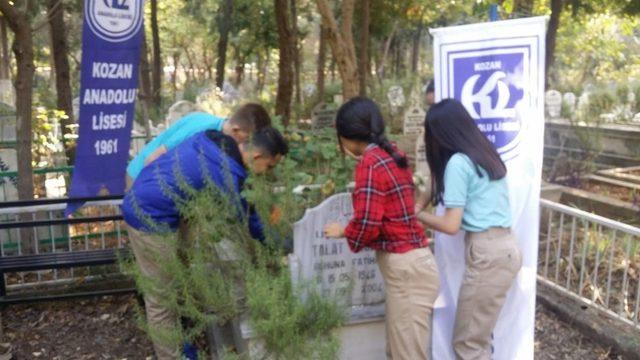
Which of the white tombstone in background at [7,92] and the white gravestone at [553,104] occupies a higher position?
the white tombstone in background at [7,92]

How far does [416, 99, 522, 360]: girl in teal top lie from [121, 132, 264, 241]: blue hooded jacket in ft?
3.04

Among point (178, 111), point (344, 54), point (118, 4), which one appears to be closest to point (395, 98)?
point (178, 111)

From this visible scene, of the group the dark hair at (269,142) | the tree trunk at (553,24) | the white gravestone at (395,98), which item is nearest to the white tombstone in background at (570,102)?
the tree trunk at (553,24)

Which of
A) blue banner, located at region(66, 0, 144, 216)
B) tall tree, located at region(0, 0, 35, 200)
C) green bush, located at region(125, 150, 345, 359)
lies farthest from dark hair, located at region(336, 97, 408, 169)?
tall tree, located at region(0, 0, 35, 200)

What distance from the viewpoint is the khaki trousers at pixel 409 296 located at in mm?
2777

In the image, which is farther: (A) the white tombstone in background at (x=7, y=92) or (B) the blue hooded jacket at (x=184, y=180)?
(A) the white tombstone in background at (x=7, y=92)

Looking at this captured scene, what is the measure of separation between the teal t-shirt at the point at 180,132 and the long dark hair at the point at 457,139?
1.35 m

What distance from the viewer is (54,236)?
5.17 m

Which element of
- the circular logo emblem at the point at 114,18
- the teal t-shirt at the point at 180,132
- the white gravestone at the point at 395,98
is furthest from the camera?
the white gravestone at the point at 395,98

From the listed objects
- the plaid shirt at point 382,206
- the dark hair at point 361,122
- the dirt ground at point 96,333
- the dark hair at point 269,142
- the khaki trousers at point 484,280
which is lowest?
the dirt ground at point 96,333

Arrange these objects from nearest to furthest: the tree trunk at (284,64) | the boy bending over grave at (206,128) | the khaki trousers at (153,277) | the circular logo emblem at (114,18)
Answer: the khaki trousers at (153,277)
the boy bending over grave at (206,128)
the circular logo emblem at (114,18)
the tree trunk at (284,64)

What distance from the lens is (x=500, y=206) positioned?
2.89 meters

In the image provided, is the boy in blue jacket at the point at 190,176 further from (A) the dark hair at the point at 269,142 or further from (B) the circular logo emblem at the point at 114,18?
(B) the circular logo emblem at the point at 114,18

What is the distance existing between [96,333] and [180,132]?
1.49 metres
